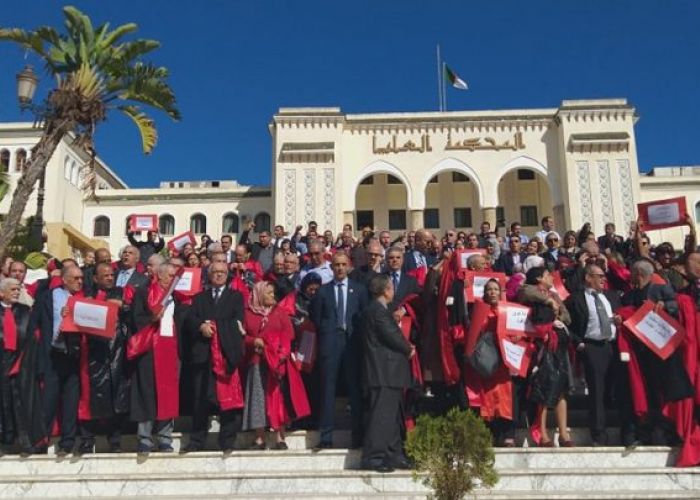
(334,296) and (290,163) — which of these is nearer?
(334,296)

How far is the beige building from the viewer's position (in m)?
33.4

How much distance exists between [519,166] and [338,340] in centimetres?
2941

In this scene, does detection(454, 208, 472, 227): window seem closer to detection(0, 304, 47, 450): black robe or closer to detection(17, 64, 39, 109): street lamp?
detection(17, 64, 39, 109): street lamp

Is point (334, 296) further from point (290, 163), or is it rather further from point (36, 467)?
point (290, 163)

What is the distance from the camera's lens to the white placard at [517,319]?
6.58 meters

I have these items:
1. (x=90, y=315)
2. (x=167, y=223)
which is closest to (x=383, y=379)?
(x=90, y=315)

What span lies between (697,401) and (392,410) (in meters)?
2.94

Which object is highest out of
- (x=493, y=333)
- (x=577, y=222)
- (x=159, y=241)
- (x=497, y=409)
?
(x=577, y=222)

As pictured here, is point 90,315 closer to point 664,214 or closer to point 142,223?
point 142,223

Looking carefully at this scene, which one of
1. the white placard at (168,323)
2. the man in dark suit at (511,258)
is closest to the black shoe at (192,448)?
the white placard at (168,323)

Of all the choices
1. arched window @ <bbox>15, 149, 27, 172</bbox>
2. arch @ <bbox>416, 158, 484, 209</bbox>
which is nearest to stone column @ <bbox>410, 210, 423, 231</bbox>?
arch @ <bbox>416, 158, 484, 209</bbox>

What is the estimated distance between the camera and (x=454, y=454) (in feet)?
15.2

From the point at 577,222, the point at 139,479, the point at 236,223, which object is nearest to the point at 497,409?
the point at 139,479

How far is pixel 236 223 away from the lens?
38.0 metres
